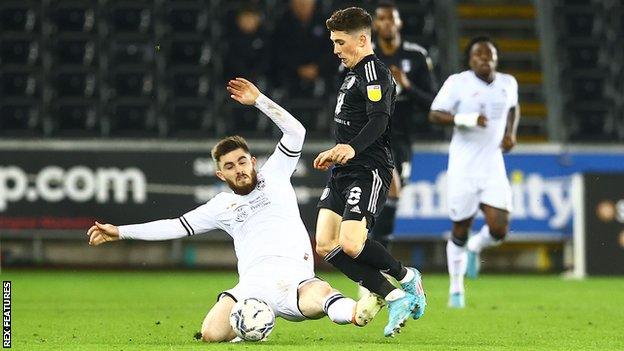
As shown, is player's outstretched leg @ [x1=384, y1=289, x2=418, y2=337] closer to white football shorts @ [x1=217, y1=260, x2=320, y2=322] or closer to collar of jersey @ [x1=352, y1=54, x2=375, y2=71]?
white football shorts @ [x1=217, y1=260, x2=320, y2=322]

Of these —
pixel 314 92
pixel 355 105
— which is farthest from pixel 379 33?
pixel 314 92

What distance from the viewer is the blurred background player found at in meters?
11.7

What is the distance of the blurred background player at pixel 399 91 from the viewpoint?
11.7 metres

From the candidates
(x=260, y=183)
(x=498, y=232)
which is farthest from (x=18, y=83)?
(x=260, y=183)

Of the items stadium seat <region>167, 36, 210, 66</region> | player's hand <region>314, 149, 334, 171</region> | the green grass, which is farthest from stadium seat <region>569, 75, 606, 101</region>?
player's hand <region>314, 149, 334, 171</region>

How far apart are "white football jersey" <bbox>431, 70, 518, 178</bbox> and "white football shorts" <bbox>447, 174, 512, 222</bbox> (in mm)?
59

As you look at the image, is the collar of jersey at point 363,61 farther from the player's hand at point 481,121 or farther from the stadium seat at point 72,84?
the stadium seat at point 72,84

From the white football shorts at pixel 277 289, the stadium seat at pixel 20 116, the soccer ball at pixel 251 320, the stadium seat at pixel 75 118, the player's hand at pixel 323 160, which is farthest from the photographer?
the stadium seat at pixel 20 116

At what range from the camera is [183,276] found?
15922 millimetres

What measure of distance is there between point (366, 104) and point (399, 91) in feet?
12.2

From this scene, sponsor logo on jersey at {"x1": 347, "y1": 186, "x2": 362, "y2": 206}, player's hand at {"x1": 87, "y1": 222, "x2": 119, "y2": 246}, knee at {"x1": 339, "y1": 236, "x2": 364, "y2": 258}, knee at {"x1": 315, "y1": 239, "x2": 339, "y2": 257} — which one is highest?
sponsor logo on jersey at {"x1": 347, "y1": 186, "x2": 362, "y2": 206}

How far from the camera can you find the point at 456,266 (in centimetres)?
1131

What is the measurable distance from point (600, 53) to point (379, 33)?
8119mm

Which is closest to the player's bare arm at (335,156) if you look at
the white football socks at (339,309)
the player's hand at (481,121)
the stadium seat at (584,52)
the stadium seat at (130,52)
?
the white football socks at (339,309)
